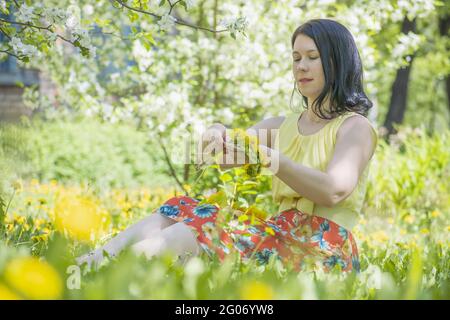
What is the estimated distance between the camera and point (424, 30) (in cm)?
1435

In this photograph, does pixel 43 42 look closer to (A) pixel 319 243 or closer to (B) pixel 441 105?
(A) pixel 319 243

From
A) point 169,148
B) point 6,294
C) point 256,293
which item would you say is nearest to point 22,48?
point 6,294

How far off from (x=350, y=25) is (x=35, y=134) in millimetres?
3721

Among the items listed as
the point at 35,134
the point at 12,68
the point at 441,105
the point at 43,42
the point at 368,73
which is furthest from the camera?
the point at 441,105

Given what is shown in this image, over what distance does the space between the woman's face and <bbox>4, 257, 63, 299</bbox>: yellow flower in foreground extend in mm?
1358

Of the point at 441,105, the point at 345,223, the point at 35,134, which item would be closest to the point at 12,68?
the point at 35,134

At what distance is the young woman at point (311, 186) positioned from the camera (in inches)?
76.7

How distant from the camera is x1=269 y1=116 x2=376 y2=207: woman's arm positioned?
6.45 feet

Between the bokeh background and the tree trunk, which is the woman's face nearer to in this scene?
the bokeh background

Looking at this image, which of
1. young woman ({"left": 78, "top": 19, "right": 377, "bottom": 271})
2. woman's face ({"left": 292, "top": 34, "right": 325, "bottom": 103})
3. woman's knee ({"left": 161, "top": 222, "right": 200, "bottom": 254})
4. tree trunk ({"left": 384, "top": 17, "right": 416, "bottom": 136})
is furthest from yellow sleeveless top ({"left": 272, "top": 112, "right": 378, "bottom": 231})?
tree trunk ({"left": 384, "top": 17, "right": 416, "bottom": 136})

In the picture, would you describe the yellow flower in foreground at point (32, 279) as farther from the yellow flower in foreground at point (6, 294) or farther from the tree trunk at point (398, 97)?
the tree trunk at point (398, 97)

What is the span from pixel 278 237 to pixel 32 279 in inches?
43.6

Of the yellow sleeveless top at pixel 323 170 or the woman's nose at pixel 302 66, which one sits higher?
the woman's nose at pixel 302 66

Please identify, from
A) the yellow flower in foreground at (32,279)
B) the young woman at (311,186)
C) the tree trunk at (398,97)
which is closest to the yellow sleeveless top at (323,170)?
the young woman at (311,186)
